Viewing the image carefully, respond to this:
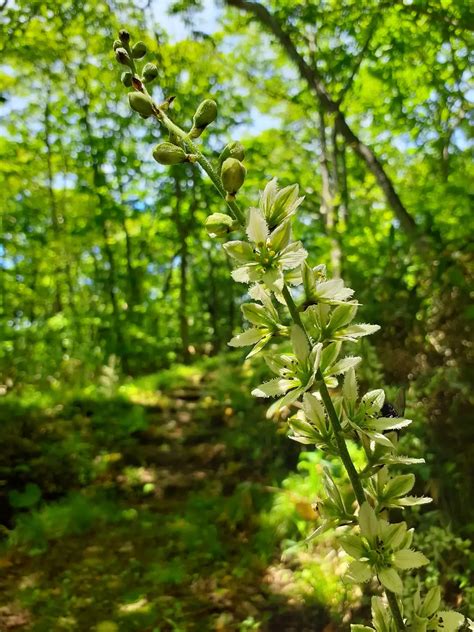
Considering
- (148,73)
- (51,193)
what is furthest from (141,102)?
(51,193)

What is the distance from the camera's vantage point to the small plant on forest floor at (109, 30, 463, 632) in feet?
3.17

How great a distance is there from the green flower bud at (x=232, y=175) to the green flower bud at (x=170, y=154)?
0.36 feet

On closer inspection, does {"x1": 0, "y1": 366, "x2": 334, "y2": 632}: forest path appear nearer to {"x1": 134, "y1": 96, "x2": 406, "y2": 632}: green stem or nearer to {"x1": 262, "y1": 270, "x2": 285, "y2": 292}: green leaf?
{"x1": 134, "y1": 96, "x2": 406, "y2": 632}: green stem

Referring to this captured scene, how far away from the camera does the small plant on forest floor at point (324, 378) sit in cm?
97

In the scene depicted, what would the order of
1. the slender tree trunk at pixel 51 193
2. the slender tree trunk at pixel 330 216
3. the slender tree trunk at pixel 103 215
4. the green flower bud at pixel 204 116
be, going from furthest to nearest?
the slender tree trunk at pixel 51 193
the slender tree trunk at pixel 103 215
the slender tree trunk at pixel 330 216
the green flower bud at pixel 204 116

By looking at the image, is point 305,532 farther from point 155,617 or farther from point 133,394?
point 133,394

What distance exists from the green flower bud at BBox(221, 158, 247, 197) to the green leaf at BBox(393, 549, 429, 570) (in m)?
0.71

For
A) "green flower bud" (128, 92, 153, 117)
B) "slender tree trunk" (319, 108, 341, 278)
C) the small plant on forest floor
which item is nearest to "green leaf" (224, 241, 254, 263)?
the small plant on forest floor

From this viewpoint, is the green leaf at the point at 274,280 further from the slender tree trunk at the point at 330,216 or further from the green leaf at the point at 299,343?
the slender tree trunk at the point at 330,216

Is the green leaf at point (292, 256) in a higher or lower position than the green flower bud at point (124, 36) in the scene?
lower

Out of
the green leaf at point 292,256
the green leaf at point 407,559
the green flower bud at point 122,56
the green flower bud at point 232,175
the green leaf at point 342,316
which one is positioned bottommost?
the green leaf at point 407,559

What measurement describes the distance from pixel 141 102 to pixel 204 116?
13 centimetres

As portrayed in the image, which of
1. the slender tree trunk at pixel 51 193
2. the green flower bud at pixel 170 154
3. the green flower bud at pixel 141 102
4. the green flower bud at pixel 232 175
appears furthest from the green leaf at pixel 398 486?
the slender tree trunk at pixel 51 193

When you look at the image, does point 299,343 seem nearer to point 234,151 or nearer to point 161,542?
point 234,151
